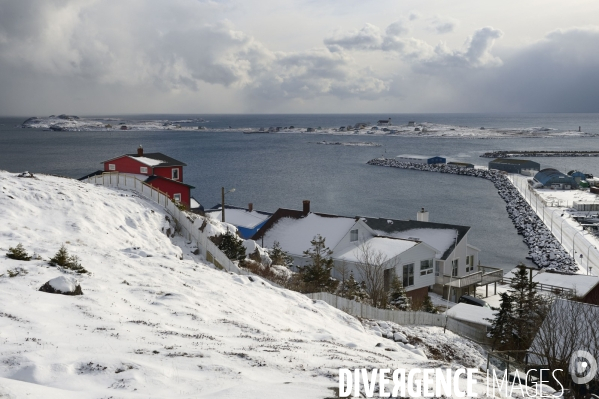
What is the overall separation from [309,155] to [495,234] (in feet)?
295

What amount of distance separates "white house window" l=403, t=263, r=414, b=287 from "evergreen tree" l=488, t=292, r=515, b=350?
777 centimetres

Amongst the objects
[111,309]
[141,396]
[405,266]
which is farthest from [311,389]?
[405,266]

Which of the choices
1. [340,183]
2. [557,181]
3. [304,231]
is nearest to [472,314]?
[304,231]

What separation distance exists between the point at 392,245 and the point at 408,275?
185cm

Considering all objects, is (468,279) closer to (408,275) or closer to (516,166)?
(408,275)

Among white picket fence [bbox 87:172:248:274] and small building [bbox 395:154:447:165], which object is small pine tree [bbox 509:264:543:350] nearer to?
white picket fence [bbox 87:172:248:274]

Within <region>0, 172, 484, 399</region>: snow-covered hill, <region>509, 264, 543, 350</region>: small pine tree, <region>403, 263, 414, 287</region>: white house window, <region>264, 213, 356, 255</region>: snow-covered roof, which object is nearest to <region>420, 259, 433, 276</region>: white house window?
<region>403, 263, 414, 287</region>: white house window

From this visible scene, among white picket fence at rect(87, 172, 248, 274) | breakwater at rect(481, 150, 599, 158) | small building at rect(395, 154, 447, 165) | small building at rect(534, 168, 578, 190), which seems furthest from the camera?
breakwater at rect(481, 150, 599, 158)

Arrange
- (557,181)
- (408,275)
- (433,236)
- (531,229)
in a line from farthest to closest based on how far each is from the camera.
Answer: (557,181) → (531,229) → (433,236) → (408,275)

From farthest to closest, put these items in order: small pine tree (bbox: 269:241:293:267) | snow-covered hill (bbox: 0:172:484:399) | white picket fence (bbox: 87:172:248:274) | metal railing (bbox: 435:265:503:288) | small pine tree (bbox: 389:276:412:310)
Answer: metal railing (bbox: 435:265:503:288) → small pine tree (bbox: 269:241:293:267) → small pine tree (bbox: 389:276:412:310) → white picket fence (bbox: 87:172:248:274) → snow-covered hill (bbox: 0:172:484:399)

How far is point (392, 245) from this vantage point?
29344 mm

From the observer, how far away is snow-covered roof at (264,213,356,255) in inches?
1193

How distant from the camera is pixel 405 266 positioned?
2842 centimetres

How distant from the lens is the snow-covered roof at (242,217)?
1620 inches
